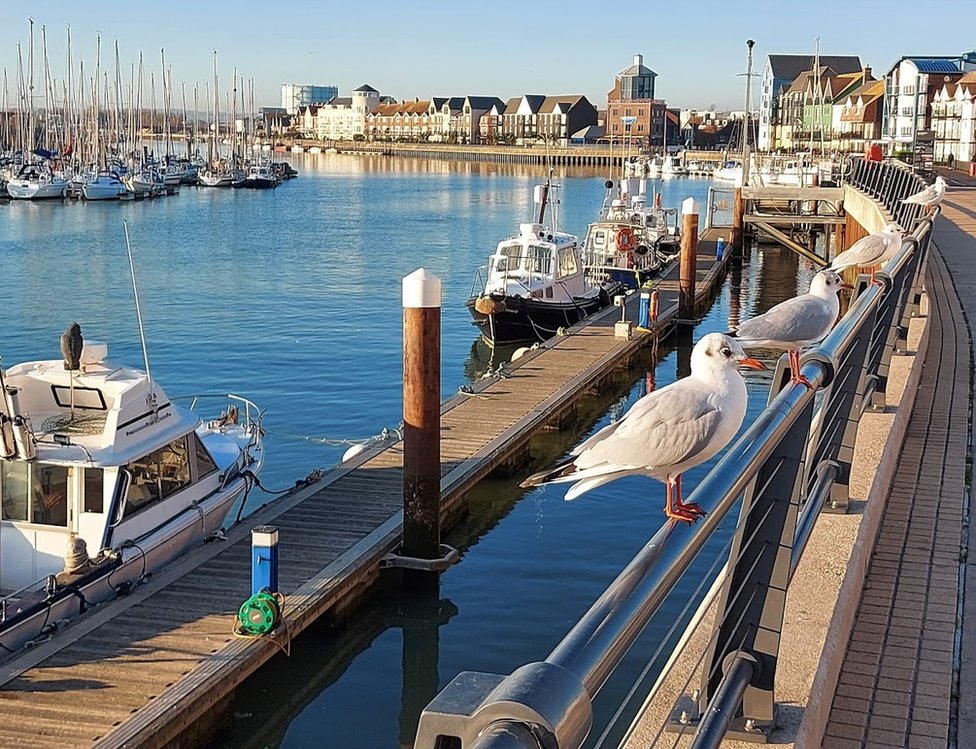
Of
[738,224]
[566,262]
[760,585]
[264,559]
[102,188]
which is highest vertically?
[102,188]

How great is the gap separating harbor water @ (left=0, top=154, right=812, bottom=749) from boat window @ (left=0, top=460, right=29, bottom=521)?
2924 mm

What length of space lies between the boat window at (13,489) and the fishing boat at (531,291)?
19.4 meters

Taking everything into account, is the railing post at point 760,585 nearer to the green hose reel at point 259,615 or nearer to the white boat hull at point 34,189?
the green hose reel at point 259,615

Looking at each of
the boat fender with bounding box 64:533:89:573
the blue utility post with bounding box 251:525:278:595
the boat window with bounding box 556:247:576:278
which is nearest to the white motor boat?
the boat window with bounding box 556:247:576:278

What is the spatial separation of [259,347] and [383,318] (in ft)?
22.1

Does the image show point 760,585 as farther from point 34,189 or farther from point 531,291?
point 34,189

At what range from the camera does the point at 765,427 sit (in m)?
3.53

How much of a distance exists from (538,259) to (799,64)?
146291 millimetres

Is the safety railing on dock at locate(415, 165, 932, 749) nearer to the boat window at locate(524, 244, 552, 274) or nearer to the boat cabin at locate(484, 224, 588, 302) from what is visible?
the boat cabin at locate(484, 224, 588, 302)

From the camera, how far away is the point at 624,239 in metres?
42.0

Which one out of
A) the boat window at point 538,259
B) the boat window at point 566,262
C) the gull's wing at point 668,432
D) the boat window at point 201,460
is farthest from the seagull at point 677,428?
the boat window at point 566,262

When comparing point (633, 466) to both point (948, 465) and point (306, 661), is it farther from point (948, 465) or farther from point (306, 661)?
point (306, 661)

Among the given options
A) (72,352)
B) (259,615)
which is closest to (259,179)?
(72,352)

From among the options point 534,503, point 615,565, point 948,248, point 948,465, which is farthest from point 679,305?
point 948,465
